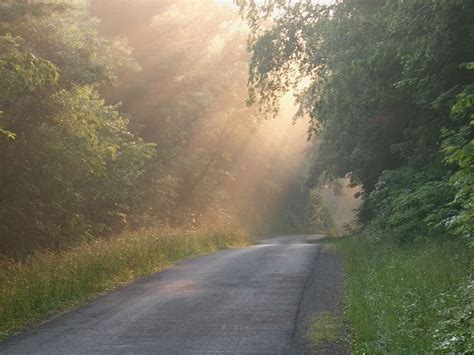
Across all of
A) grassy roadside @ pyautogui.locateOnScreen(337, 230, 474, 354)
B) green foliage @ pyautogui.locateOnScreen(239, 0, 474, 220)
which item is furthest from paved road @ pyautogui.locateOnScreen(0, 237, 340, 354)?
green foliage @ pyautogui.locateOnScreen(239, 0, 474, 220)

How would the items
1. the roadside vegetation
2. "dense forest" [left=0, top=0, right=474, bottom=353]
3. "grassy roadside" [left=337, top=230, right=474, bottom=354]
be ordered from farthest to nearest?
"dense forest" [left=0, top=0, right=474, bottom=353] < the roadside vegetation < "grassy roadside" [left=337, top=230, right=474, bottom=354]

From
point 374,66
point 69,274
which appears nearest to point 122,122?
point 69,274

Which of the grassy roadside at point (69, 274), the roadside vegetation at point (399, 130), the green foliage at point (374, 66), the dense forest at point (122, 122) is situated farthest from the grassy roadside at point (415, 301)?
the dense forest at point (122, 122)

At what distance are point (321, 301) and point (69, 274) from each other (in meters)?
5.89

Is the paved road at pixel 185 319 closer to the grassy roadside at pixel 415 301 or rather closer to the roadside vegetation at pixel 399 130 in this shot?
the grassy roadside at pixel 415 301

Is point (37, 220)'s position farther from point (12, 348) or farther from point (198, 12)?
point (198, 12)

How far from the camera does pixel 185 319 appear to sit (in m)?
10.3

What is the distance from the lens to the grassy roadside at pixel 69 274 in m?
11.4

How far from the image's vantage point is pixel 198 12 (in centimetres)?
3922

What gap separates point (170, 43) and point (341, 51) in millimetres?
16532

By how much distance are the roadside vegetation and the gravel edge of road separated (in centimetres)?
29

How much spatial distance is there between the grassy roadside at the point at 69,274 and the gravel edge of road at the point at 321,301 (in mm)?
4780

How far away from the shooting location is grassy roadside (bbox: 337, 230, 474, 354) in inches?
286

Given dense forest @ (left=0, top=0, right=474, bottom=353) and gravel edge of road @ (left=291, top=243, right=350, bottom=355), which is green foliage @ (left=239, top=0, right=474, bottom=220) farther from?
gravel edge of road @ (left=291, top=243, right=350, bottom=355)
